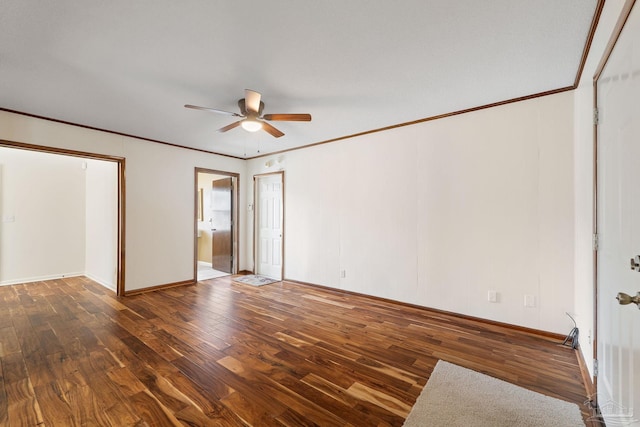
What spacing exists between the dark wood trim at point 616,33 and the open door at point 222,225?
5581 mm

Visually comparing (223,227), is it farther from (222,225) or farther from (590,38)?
(590,38)

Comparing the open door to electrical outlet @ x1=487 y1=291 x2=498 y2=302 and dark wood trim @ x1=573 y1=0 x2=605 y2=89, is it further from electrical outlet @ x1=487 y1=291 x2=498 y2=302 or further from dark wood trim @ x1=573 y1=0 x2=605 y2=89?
dark wood trim @ x1=573 y1=0 x2=605 y2=89

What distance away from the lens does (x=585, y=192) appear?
2152 millimetres

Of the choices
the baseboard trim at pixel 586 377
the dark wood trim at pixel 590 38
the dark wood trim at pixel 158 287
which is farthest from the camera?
the dark wood trim at pixel 158 287

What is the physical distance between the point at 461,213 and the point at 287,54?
258 cm

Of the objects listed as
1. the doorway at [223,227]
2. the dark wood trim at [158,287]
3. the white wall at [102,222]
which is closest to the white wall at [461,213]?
the doorway at [223,227]

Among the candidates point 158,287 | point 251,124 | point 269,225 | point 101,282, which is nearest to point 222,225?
point 269,225

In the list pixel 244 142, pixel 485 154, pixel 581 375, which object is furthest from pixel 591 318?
pixel 244 142

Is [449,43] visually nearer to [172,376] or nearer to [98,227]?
[172,376]

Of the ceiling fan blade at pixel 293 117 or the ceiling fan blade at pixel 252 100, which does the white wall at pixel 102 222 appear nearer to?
the ceiling fan blade at pixel 252 100

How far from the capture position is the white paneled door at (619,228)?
1.12 meters

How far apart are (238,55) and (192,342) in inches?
105

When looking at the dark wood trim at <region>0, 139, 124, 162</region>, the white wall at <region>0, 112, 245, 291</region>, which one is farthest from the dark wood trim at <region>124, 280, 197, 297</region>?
the dark wood trim at <region>0, 139, 124, 162</region>

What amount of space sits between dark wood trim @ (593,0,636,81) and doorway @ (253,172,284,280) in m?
4.35
